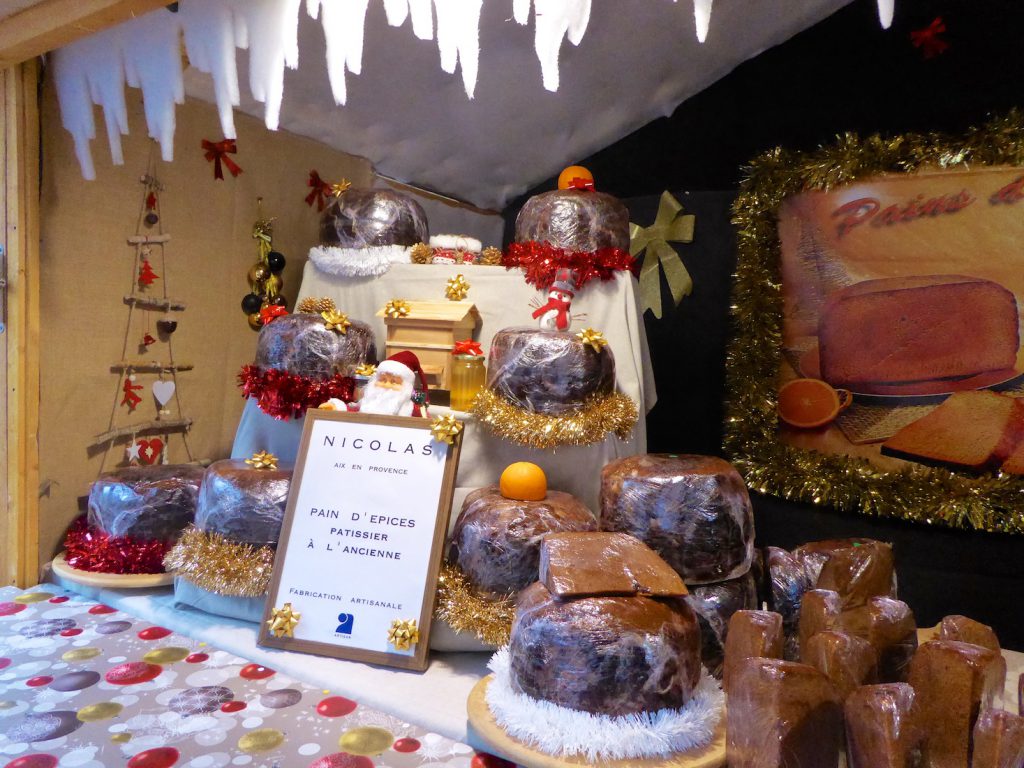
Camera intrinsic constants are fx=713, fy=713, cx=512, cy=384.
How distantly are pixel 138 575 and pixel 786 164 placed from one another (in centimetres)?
213

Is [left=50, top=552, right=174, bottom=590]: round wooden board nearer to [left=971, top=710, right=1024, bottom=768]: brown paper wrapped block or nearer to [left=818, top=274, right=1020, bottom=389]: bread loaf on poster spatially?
[left=971, top=710, right=1024, bottom=768]: brown paper wrapped block

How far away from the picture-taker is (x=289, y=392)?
1.75m

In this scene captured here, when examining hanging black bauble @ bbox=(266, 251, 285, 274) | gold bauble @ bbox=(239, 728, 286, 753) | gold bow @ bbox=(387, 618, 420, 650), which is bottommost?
gold bauble @ bbox=(239, 728, 286, 753)

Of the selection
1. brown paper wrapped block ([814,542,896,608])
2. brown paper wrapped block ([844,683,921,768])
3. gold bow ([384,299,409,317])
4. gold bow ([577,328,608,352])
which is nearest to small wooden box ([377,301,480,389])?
gold bow ([384,299,409,317])

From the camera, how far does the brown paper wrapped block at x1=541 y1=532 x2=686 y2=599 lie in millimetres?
1061

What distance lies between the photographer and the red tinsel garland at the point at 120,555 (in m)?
1.68

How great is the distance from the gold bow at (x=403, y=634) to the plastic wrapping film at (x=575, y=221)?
1.00 m

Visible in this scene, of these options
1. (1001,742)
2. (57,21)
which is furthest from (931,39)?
(57,21)

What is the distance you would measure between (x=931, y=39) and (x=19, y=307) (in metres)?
2.48

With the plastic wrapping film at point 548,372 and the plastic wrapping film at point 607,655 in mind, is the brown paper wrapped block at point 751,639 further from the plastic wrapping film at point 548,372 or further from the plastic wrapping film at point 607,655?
the plastic wrapping film at point 548,372

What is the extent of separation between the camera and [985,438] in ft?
6.23

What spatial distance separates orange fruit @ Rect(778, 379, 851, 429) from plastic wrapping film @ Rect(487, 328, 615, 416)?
89cm

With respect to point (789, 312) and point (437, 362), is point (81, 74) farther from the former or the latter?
point (789, 312)

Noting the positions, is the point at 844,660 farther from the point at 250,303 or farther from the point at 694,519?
the point at 250,303
